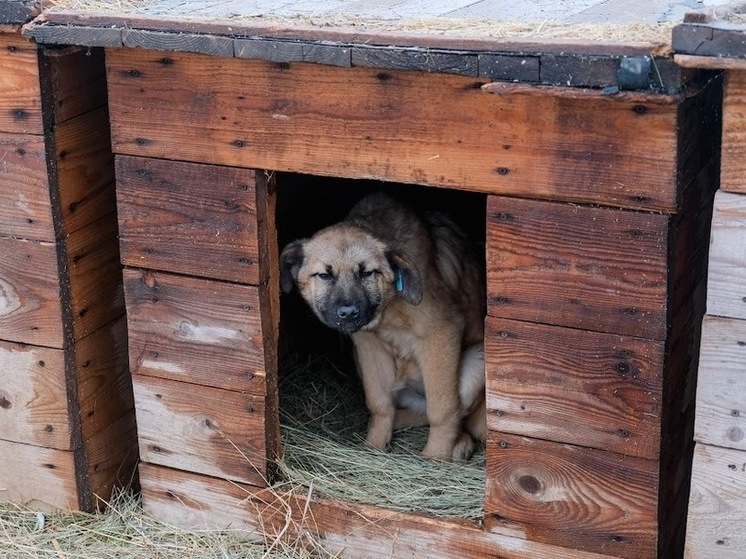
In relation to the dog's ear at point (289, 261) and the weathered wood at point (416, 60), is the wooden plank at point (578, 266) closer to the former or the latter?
the weathered wood at point (416, 60)

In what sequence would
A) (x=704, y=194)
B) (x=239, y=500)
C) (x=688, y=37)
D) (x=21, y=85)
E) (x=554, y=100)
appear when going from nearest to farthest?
(x=688, y=37), (x=554, y=100), (x=704, y=194), (x=21, y=85), (x=239, y=500)

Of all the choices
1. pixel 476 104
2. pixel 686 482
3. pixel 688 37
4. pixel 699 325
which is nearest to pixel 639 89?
pixel 688 37

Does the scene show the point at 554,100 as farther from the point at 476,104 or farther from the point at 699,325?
the point at 699,325

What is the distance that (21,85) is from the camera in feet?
15.8

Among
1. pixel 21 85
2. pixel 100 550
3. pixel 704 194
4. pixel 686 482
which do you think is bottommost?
pixel 100 550

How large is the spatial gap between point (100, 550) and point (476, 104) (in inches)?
105

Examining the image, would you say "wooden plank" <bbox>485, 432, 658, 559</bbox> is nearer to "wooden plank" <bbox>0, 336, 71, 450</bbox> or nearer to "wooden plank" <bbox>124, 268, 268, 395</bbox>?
"wooden plank" <bbox>124, 268, 268, 395</bbox>

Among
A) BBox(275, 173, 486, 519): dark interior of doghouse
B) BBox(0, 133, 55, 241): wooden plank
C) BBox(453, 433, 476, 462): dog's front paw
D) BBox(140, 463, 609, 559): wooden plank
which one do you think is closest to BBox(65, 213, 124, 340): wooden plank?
BBox(0, 133, 55, 241): wooden plank

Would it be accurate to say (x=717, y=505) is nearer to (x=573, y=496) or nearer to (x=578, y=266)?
(x=573, y=496)

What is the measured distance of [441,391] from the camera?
227 inches

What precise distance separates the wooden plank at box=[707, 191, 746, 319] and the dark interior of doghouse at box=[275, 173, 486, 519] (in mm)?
1653

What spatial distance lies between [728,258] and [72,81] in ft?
8.96

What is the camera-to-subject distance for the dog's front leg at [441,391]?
570cm

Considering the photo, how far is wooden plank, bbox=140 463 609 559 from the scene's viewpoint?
15.9ft
